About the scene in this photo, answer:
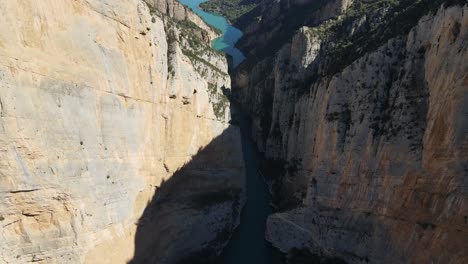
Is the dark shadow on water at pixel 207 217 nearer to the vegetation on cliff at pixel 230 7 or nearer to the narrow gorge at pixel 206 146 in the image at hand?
the narrow gorge at pixel 206 146

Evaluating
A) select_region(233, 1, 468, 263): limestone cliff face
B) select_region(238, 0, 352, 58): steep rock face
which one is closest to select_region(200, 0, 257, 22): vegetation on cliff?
select_region(238, 0, 352, 58): steep rock face

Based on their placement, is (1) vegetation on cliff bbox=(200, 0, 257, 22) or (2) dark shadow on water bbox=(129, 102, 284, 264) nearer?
(2) dark shadow on water bbox=(129, 102, 284, 264)

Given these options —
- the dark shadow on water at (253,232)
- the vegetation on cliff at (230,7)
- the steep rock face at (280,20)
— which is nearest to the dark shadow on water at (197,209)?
the dark shadow on water at (253,232)

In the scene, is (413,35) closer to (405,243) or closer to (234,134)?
(405,243)

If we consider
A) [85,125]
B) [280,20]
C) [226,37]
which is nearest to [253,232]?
[85,125]

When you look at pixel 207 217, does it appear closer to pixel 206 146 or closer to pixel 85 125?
pixel 206 146

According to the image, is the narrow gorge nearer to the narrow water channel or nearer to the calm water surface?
the narrow water channel
